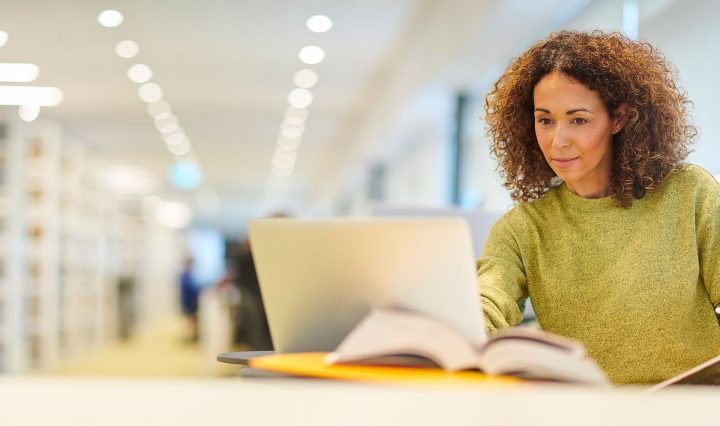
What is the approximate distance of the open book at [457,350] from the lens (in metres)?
1.12

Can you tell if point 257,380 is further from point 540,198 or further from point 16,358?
point 16,358

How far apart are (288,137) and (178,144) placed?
1.68 meters

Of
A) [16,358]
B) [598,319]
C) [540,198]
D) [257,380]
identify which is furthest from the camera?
[16,358]

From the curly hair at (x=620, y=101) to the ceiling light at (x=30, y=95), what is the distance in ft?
20.9

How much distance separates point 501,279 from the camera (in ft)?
5.95

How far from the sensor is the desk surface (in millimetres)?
785

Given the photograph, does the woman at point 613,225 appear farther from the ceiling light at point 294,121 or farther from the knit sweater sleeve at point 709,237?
the ceiling light at point 294,121

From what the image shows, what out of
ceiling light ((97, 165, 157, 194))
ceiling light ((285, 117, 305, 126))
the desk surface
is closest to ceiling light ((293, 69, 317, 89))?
ceiling light ((285, 117, 305, 126))

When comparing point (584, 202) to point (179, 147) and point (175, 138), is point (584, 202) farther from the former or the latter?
point (179, 147)

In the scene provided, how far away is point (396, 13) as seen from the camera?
6.71 m

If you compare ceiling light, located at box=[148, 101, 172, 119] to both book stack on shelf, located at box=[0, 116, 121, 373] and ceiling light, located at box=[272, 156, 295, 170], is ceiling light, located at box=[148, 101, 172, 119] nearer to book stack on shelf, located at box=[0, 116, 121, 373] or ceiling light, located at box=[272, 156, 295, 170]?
book stack on shelf, located at box=[0, 116, 121, 373]

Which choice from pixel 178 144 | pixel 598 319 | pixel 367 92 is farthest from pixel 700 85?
pixel 178 144

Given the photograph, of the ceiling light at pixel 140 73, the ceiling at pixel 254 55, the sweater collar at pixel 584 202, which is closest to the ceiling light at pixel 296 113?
the ceiling at pixel 254 55

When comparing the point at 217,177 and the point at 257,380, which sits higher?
the point at 217,177
